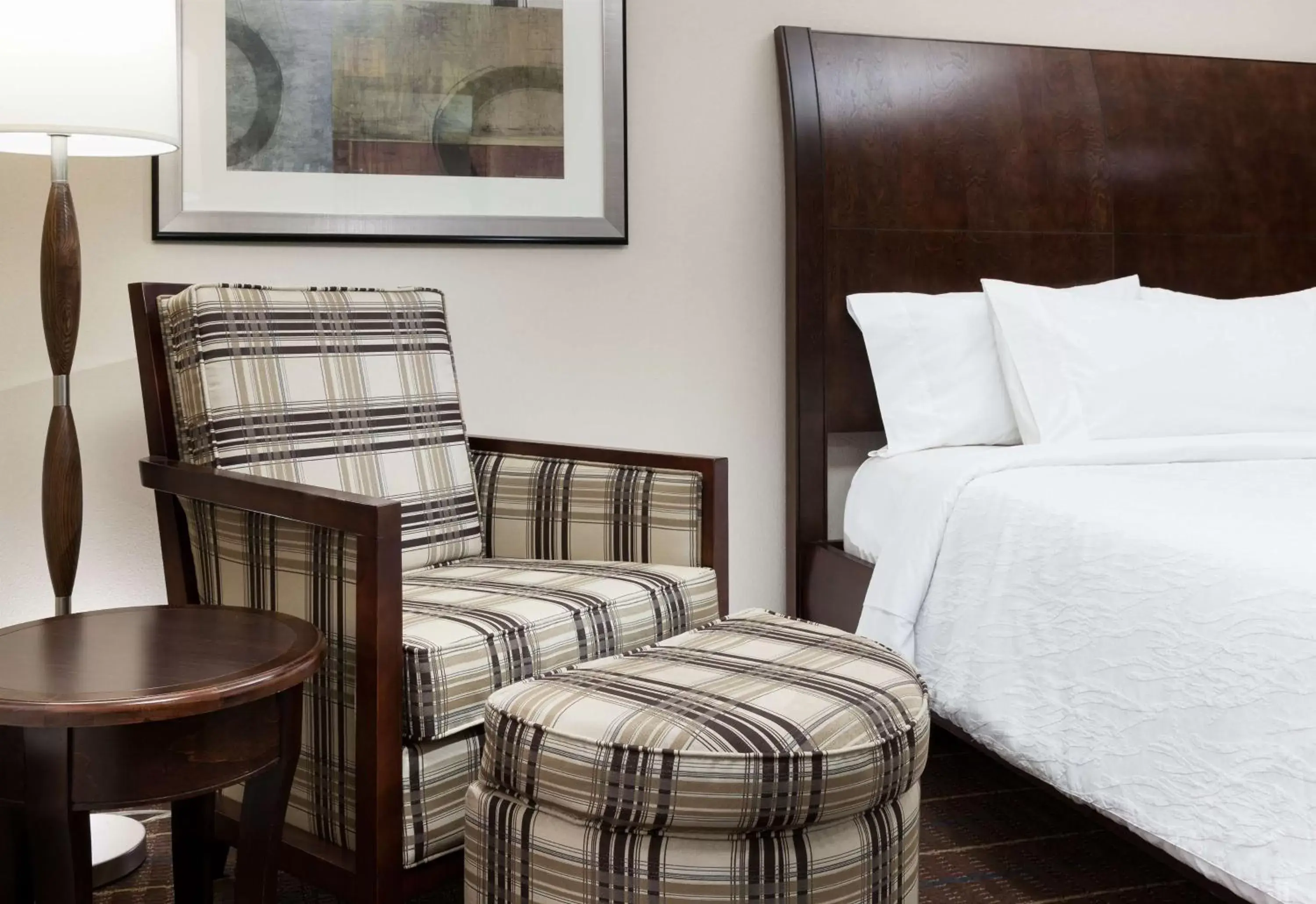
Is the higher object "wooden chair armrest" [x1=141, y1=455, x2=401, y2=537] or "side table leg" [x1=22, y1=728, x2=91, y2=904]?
"wooden chair armrest" [x1=141, y1=455, x2=401, y2=537]

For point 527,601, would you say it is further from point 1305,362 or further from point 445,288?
point 1305,362

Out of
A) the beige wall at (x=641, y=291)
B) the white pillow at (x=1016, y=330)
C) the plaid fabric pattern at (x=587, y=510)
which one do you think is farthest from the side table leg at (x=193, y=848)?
the white pillow at (x=1016, y=330)

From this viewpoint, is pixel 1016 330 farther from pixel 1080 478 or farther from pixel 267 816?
pixel 267 816

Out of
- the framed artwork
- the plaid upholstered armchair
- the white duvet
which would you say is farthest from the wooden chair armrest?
the white duvet

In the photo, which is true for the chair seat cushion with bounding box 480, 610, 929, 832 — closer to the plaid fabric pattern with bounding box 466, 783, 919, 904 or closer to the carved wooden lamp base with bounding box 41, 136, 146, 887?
the plaid fabric pattern with bounding box 466, 783, 919, 904

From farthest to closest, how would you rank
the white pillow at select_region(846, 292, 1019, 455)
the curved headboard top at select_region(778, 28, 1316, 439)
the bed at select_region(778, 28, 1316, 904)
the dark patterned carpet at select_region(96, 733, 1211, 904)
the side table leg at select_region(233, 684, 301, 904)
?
the curved headboard top at select_region(778, 28, 1316, 439), the white pillow at select_region(846, 292, 1019, 455), the dark patterned carpet at select_region(96, 733, 1211, 904), the bed at select_region(778, 28, 1316, 904), the side table leg at select_region(233, 684, 301, 904)

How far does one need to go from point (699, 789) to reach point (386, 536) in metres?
0.50

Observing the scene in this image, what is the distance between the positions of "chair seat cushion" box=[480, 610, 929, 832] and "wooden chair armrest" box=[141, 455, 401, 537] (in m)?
0.27

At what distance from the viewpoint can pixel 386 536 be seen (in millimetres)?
1457

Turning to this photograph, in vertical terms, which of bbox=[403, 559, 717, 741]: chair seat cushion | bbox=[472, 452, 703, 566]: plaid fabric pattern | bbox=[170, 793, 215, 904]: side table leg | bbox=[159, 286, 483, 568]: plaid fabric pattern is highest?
bbox=[159, 286, 483, 568]: plaid fabric pattern

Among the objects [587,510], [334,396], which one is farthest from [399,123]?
[587,510]

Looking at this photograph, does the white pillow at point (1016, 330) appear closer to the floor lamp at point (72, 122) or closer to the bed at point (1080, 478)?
the bed at point (1080, 478)

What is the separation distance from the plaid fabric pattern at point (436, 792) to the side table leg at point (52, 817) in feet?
1.36

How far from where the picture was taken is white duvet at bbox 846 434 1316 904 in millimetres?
1426
